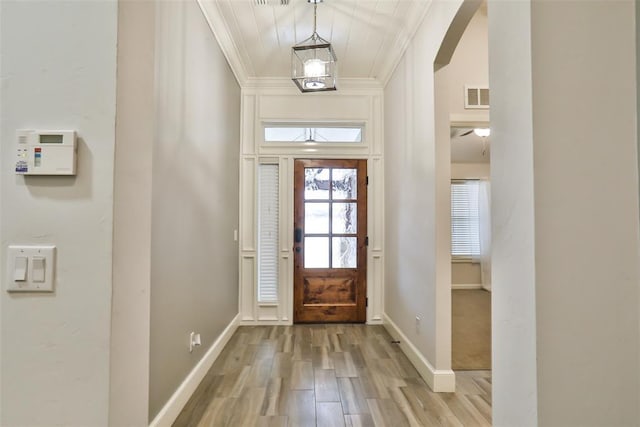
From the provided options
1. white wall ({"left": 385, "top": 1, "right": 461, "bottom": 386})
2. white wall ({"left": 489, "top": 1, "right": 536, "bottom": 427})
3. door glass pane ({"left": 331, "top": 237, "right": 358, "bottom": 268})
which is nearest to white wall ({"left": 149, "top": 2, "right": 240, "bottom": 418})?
door glass pane ({"left": 331, "top": 237, "right": 358, "bottom": 268})

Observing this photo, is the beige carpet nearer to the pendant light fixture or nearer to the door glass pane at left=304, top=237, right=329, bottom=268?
the door glass pane at left=304, top=237, right=329, bottom=268

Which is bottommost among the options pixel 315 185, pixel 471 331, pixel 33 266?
pixel 471 331

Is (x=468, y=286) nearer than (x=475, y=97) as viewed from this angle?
No

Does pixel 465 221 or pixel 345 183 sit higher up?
pixel 345 183

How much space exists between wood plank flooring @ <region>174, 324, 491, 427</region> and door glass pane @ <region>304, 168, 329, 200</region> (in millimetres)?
1703

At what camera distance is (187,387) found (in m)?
2.25

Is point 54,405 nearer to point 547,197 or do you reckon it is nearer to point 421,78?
point 547,197

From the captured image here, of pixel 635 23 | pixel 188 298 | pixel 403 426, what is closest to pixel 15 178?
pixel 188 298

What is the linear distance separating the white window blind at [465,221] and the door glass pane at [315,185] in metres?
3.45

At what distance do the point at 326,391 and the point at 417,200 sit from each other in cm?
167

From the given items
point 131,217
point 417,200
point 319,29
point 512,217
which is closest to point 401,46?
point 319,29

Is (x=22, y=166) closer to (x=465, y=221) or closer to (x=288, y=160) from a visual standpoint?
(x=288, y=160)

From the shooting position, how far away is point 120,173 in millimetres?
883

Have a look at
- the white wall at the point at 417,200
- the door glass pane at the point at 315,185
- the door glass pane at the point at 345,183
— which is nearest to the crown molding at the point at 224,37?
the door glass pane at the point at 315,185
